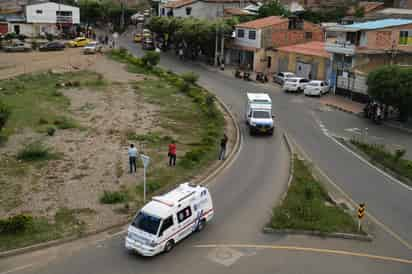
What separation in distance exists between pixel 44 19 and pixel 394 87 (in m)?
64.2

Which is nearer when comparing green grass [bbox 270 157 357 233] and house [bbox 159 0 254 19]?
green grass [bbox 270 157 357 233]

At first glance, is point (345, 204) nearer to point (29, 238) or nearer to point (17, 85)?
point (29, 238)

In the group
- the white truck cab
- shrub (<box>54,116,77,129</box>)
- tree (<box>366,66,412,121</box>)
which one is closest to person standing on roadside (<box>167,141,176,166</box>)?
the white truck cab

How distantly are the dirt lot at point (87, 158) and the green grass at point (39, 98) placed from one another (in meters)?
0.77

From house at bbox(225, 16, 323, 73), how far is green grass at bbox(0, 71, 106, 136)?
18114mm

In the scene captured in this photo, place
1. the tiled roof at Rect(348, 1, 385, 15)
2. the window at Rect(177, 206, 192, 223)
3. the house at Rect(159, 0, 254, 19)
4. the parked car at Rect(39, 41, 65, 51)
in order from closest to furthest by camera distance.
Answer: the window at Rect(177, 206, 192, 223) → the parked car at Rect(39, 41, 65, 51) → the house at Rect(159, 0, 254, 19) → the tiled roof at Rect(348, 1, 385, 15)

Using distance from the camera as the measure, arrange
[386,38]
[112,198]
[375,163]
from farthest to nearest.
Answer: [386,38] < [375,163] < [112,198]

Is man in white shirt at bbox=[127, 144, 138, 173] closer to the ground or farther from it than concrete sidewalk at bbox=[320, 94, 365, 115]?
closer to the ground

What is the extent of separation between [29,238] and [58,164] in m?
8.27

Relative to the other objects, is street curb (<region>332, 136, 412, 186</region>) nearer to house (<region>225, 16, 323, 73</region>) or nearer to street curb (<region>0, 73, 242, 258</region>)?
street curb (<region>0, 73, 242, 258</region>)

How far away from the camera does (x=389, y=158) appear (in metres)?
26.7

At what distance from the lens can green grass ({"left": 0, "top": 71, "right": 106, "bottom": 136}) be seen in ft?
108

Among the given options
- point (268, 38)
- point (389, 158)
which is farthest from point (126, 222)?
point (268, 38)

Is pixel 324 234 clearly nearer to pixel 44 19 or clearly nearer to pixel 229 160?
pixel 229 160
